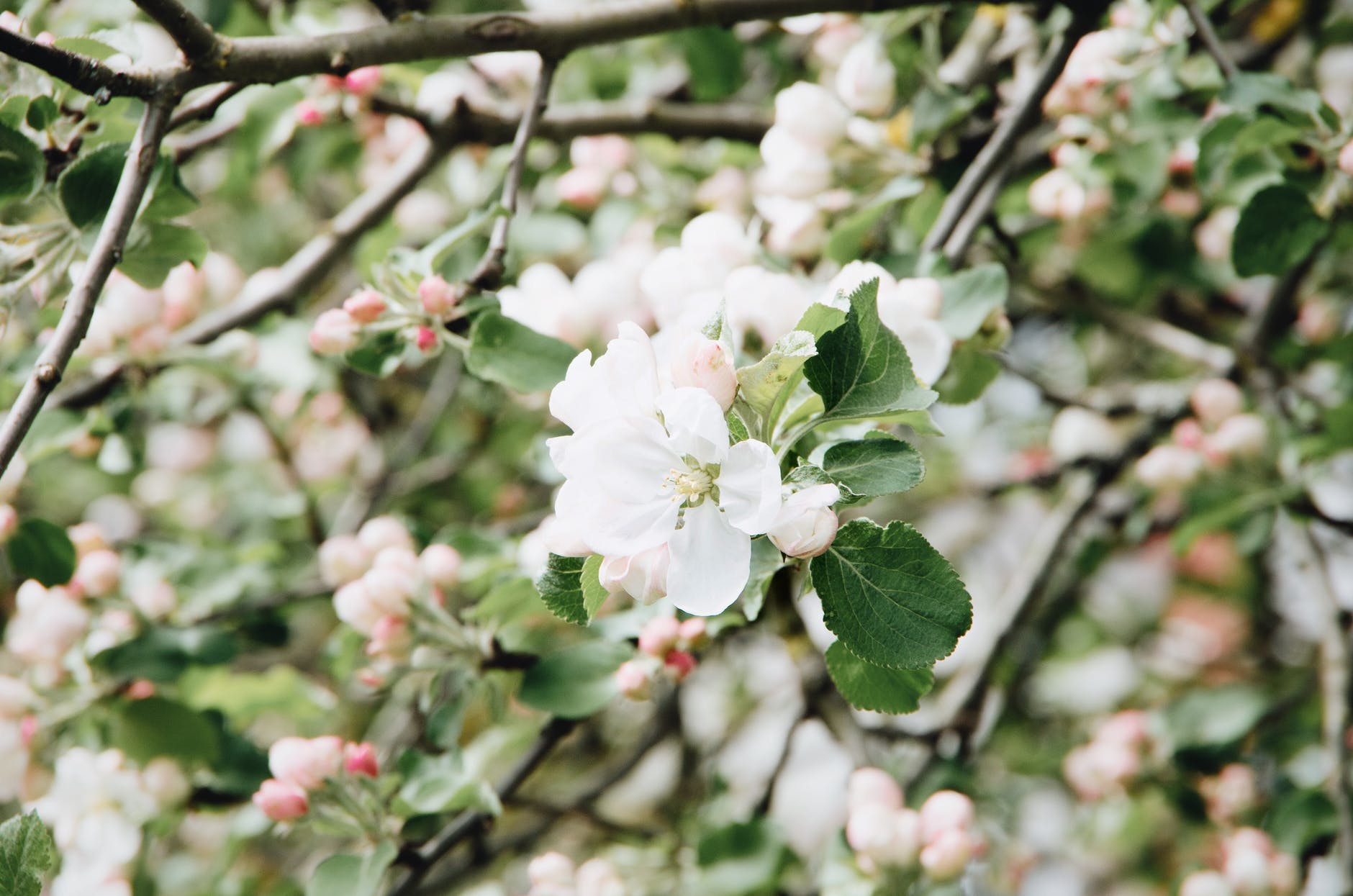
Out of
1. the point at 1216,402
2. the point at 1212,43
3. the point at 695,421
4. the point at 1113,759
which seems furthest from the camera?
the point at 1113,759

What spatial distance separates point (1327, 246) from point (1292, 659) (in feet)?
4.62

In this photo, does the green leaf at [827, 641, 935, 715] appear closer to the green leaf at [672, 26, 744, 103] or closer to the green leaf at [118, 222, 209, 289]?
the green leaf at [118, 222, 209, 289]

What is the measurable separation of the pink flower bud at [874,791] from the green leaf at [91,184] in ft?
3.27

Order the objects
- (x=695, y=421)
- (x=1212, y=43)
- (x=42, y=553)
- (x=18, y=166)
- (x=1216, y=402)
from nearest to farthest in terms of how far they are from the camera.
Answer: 1. (x=695, y=421)
2. (x=18, y=166)
3. (x=1212, y=43)
4. (x=42, y=553)
5. (x=1216, y=402)

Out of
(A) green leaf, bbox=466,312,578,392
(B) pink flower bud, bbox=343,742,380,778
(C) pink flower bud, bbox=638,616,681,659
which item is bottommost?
(B) pink flower bud, bbox=343,742,380,778

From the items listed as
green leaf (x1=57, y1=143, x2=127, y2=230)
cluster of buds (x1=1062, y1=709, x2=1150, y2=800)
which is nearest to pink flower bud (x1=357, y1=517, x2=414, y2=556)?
green leaf (x1=57, y1=143, x2=127, y2=230)

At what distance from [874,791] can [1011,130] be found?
Answer: 2.63ft

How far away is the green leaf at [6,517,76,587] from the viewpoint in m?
1.28

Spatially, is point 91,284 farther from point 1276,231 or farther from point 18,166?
point 1276,231

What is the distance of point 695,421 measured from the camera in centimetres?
69

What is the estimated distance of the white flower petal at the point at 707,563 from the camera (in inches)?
27.8

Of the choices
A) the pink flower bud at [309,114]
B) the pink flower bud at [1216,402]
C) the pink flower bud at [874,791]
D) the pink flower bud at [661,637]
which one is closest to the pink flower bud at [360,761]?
the pink flower bud at [661,637]

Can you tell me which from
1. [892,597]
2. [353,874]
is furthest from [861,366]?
→ [353,874]

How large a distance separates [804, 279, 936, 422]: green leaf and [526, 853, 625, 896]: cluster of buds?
0.75 m
